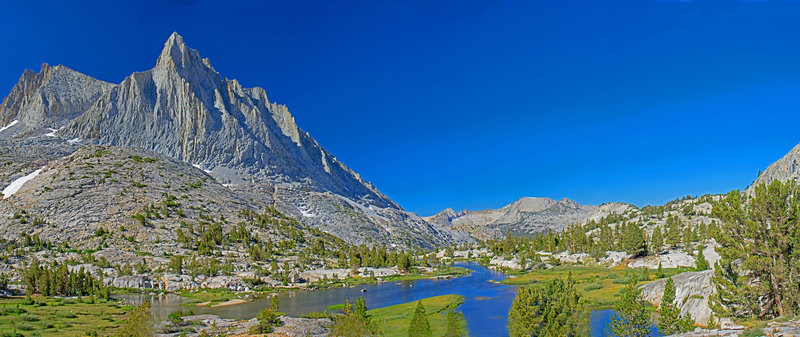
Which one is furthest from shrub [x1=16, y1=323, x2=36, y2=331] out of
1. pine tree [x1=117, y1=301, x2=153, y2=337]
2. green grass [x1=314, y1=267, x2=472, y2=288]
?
green grass [x1=314, y1=267, x2=472, y2=288]

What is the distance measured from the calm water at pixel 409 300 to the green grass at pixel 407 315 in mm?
3388

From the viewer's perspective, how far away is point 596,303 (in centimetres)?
8169

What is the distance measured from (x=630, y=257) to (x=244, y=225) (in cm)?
13247

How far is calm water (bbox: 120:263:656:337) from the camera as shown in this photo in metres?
71.6

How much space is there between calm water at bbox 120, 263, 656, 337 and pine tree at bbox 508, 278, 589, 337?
896 inches

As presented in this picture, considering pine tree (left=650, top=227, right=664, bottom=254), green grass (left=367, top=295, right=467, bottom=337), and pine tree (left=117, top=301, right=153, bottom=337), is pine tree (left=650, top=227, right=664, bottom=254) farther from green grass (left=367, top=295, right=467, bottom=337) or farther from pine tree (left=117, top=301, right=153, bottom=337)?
pine tree (left=117, top=301, right=153, bottom=337)

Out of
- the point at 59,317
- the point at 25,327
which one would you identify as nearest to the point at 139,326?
the point at 25,327

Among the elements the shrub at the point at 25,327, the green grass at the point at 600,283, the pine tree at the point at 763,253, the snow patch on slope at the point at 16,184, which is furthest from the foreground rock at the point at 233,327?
the snow patch on slope at the point at 16,184

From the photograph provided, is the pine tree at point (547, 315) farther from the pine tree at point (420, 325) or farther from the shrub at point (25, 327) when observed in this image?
the shrub at point (25, 327)

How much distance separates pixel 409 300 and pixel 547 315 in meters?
58.2

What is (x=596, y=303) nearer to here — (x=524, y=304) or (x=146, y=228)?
(x=524, y=304)

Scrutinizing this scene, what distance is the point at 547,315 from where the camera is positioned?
40594mm

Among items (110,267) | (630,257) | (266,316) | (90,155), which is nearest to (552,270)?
(630,257)

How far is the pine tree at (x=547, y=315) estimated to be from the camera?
39.9 metres
